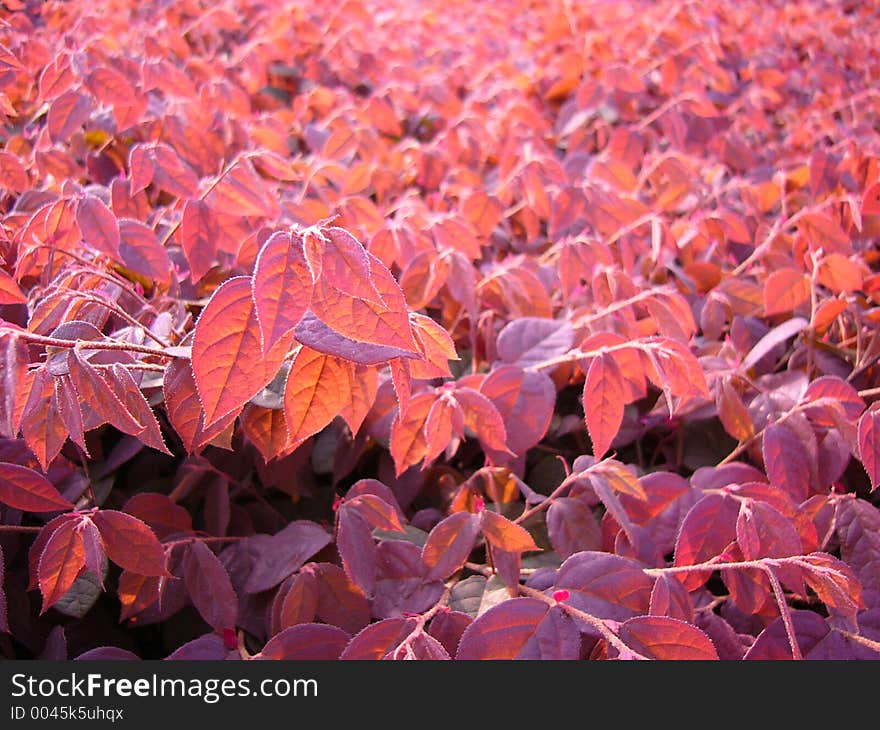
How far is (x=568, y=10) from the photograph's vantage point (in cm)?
281

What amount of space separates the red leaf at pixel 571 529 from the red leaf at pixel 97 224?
0.71m

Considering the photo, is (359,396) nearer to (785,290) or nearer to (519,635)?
(519,635)

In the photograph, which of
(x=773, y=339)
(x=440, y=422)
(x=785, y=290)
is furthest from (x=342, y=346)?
(x=785, y=290)

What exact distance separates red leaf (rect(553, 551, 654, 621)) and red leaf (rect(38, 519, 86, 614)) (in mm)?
537

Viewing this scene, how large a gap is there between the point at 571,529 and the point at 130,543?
54 centimetres

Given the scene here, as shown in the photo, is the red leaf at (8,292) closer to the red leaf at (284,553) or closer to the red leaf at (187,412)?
the red leaf at (187,412)

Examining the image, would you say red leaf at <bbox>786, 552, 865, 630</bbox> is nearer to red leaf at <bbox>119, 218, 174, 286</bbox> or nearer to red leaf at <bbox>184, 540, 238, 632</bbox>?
red leaf at <bbox>184, 540, 238, 632</bbox>

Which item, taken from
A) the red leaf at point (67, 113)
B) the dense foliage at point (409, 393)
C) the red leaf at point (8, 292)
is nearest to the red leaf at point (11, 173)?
the dense foliage at point (409, 393)

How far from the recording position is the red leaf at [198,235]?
1.07 metres

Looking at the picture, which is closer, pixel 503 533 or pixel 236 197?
pixel 503 533

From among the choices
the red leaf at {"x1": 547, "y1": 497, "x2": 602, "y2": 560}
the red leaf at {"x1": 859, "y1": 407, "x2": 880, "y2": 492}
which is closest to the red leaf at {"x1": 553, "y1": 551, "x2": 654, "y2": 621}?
the red leaf at {"x1": 547, "y1": 497, "x2": 602, "y2": 560}

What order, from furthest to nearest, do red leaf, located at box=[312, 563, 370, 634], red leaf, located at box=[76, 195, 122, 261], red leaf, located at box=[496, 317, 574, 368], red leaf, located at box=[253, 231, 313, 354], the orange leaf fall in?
the orange leaf
red leaf, located at box=[496, 317, 574, 368]
red leaf, located at box=[76, 195, 122, 261]
red leaf, located at box=[312, 563, 370, 634]
red leaf, located at box=[253, 231, 313, 354]

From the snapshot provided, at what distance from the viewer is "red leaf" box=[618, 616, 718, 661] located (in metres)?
0.76

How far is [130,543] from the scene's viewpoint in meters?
0.85
